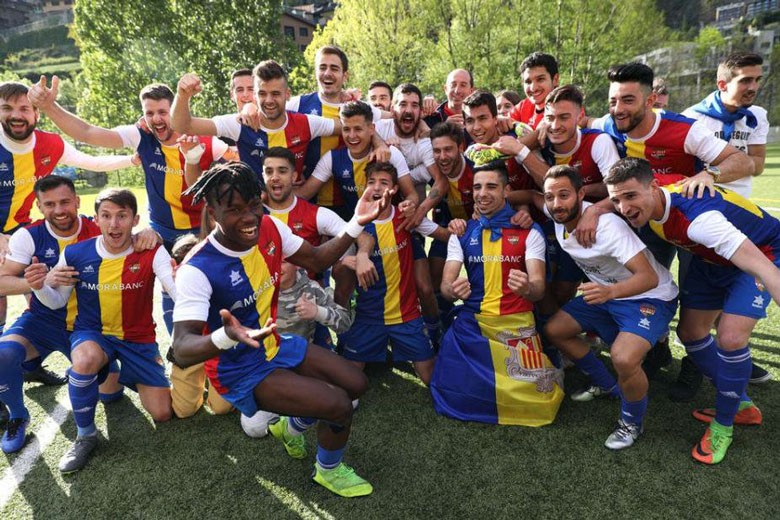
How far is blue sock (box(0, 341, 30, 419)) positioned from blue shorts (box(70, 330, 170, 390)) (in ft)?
1.34

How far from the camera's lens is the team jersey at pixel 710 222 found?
316cm

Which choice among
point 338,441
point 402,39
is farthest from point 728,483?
point 402,39

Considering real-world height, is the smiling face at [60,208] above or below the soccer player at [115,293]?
above

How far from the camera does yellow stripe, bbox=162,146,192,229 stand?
5.08 metres

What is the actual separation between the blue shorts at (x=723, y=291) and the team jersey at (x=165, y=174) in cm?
484

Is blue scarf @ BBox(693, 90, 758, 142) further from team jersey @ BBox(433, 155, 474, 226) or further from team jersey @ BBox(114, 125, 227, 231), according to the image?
team jersey @ BBox(114, 125, 227, 231)

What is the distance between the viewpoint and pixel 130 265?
3926mm

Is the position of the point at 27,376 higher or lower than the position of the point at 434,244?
lower

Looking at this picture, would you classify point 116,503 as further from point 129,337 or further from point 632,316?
point 632,316

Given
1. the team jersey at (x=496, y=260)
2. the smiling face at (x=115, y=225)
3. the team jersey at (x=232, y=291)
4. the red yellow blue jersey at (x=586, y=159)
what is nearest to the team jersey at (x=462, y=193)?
the team jersey at (x=496, y=260)

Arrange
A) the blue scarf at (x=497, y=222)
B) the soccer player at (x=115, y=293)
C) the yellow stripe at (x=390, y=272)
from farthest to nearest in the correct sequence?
1. the yellow stripe at (x=390, y=272)
2. the blue scarf at (x=497, y=222)
3. the soccer player at (x=115, y=293)

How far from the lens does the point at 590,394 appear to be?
13.3 feet

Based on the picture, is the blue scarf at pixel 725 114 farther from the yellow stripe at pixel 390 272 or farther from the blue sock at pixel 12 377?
the blue sock at pixel 12 377

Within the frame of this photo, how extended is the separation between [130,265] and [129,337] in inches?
24.9
